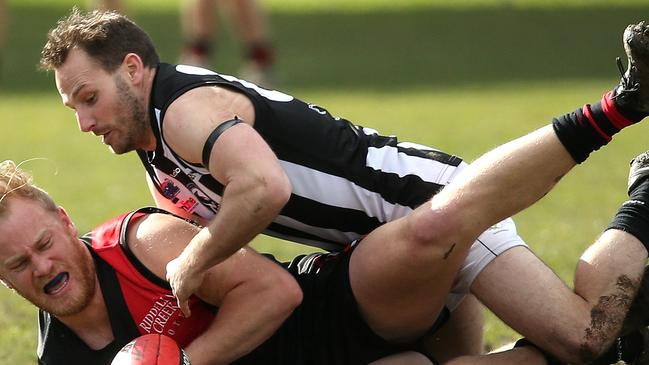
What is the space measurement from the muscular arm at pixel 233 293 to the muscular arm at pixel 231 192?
0.17 m

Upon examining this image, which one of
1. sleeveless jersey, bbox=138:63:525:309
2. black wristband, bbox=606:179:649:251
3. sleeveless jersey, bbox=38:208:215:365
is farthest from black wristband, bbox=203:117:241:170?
black wristband, bbox=606:179:649:251

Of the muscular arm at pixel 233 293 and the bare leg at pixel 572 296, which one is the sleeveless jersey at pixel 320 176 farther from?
the muscular arm at pixel 233 293

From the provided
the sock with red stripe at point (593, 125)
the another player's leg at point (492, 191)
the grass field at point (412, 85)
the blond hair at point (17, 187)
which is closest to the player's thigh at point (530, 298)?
the another player's leg at point (492, 191)

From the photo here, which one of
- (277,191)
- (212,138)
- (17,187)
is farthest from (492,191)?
(17,187)

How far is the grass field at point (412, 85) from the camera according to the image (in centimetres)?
766

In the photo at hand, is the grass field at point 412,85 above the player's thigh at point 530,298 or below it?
below

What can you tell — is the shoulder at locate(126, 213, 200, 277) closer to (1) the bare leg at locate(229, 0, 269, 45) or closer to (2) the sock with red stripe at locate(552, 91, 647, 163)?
(2) the sock with red stripe at locate(552, 91, 647, 163)

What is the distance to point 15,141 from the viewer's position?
10.4 m

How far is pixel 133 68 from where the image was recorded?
14.8 ft

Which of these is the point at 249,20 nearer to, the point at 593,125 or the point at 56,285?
Answer: the point at 56,285

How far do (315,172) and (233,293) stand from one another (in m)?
0.57

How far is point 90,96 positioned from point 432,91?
8.17 meters

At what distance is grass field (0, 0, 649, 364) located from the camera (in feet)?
25.1

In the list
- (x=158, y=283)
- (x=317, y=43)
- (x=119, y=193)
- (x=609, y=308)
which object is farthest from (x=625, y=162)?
(x=317, y=43)
